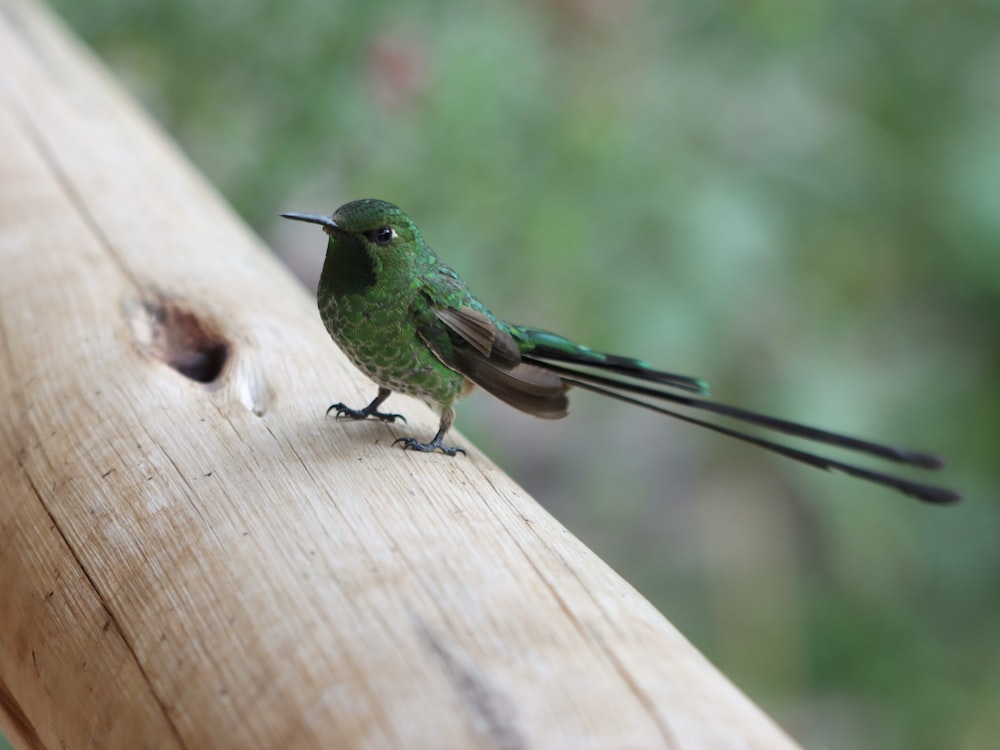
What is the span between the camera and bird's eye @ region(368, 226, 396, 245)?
2012 millimetres

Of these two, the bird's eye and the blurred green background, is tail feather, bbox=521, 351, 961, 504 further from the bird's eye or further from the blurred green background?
the blurred green background

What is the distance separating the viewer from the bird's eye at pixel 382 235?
2.01 meters

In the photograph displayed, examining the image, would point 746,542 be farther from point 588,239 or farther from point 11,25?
point 11,25

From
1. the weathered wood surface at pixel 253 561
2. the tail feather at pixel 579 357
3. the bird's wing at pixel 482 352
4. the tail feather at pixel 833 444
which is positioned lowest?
the weathered wood surface at pixel 253 561

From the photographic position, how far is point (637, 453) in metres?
5.43

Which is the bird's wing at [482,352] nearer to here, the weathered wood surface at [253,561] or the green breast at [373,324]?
the green breast at [373,324]

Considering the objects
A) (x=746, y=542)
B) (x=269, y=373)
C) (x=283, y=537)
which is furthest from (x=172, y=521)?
(x=746, y=542)

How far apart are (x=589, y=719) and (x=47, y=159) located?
2335mm

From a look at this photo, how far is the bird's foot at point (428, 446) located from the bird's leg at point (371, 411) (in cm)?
13

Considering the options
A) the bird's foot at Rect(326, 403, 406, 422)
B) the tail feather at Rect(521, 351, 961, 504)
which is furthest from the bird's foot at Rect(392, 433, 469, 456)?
the tail feather at Rect(521, 351, 961, 504)

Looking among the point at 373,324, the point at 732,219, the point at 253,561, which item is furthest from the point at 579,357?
the point at 732,219

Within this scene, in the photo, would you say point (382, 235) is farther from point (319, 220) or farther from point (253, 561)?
point (253, 561)

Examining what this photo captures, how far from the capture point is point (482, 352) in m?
2.10

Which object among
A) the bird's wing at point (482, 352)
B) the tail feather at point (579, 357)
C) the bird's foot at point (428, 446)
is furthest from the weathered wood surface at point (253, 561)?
the tail feather at point (579, 357)
